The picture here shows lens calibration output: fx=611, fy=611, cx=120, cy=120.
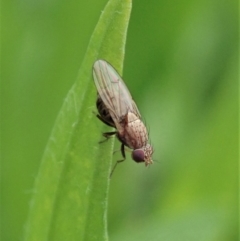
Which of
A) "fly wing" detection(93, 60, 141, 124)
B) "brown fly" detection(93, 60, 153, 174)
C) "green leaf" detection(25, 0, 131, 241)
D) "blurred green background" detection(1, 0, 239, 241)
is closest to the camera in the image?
"green leaf" detection(25, 0, 131, 241)

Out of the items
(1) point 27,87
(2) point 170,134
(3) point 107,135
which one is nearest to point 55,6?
(1) point 27,87

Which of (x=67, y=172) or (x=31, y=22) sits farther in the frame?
(x=31, y=22)

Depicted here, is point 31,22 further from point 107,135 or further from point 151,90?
point 107,135

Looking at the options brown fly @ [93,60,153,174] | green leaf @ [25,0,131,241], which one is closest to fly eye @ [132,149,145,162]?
brown fly @ [93,60,153,174]

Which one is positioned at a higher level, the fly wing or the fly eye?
the fly wing

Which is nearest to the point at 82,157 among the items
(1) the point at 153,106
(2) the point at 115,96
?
(2) the point at 115,96

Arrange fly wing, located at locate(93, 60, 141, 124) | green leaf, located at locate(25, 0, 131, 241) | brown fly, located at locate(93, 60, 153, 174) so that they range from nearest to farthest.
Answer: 1. green leaf, located at locate(25, 0, 131, 241)
2. fly wing, located at locate(93, 60, 141, 124)
3. brown fly, located at locate(93, 60, 153, 174)

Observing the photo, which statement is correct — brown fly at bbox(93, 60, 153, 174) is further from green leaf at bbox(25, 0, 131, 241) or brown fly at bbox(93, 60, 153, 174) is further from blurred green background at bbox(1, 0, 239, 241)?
green leaf at bbox(25, 0, 131, 241)
